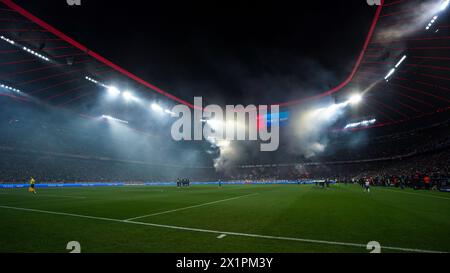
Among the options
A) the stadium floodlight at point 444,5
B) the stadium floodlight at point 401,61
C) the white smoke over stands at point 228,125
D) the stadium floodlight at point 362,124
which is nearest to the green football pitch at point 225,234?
the stadium floodlight at point 444,5

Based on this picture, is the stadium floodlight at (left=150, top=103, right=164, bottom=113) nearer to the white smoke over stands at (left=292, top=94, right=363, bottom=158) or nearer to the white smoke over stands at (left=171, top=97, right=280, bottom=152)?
the white smoke over stands at (left=171, top=97, right=280, bottom=152)

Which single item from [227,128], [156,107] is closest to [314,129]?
[227,128]

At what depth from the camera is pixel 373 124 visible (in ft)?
202

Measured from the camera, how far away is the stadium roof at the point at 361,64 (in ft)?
71.3

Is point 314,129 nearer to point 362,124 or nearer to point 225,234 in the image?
point 362,124

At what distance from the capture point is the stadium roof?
21719 mm

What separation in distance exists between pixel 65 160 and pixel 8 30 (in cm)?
3205

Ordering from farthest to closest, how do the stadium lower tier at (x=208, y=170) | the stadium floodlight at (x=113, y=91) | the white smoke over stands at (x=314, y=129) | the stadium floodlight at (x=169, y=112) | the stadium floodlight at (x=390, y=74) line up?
the white smoke over stands at (x=314, y=129)
the stadium floodlight at (x=169, y=112)
the stadium floodlight at (x=113, y=91)
the stadium lower tier at (x=208, y=170)
the stadium floodlight at (x=390, y=74)

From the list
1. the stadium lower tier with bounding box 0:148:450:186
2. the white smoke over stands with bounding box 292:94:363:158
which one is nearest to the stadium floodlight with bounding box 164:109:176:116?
the stadium lower tier with bounding box 0:148:450:186

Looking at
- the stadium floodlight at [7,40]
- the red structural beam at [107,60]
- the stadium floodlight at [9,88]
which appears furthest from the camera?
the stadium floodlight at [9,88]

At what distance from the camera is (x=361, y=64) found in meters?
32.6

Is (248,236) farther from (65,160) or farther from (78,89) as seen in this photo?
(65,160)

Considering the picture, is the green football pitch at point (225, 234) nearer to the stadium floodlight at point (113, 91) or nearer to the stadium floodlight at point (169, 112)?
the stadium floodlight at point (113, 91)
